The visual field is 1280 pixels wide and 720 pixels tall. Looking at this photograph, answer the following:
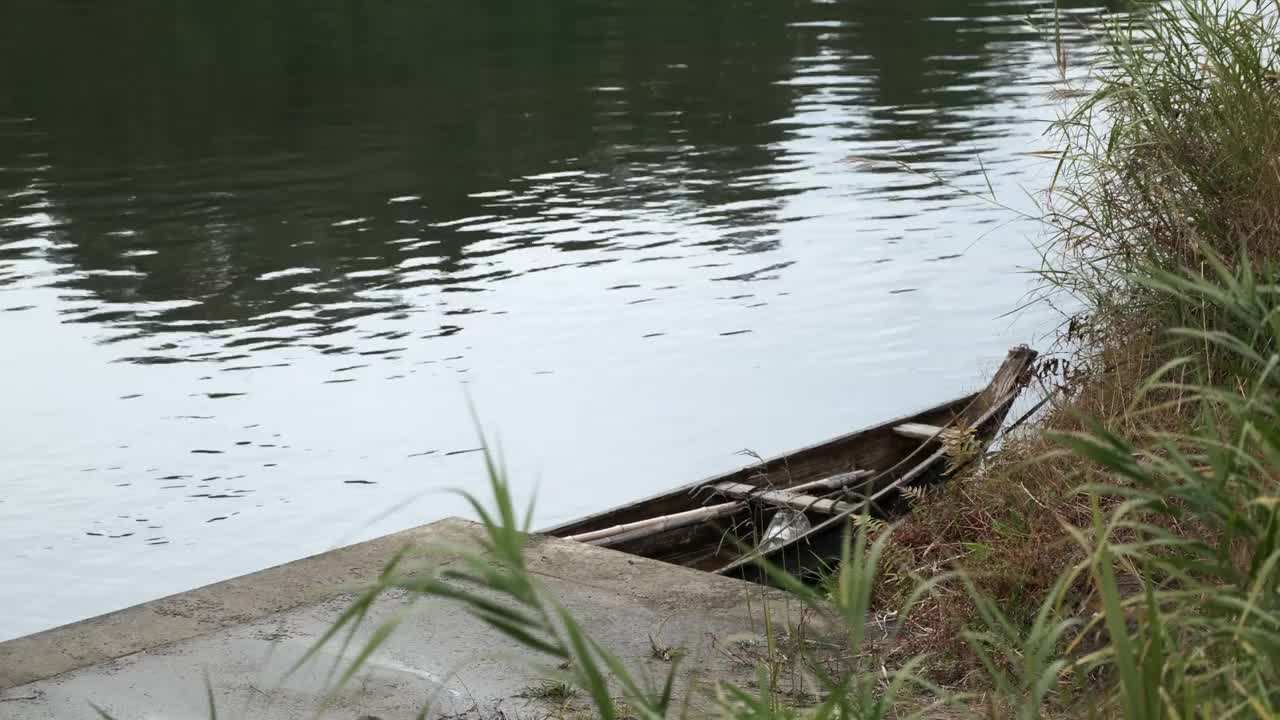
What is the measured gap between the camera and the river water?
11.3 m

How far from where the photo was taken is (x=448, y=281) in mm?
16453

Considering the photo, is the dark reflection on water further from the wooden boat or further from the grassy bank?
the grassy bank

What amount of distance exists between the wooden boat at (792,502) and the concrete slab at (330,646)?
129 centimetres

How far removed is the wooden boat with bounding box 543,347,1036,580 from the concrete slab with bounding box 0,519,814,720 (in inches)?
50.8

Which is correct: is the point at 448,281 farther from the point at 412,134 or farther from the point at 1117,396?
the point at 1117,396

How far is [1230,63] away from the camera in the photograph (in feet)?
19.9

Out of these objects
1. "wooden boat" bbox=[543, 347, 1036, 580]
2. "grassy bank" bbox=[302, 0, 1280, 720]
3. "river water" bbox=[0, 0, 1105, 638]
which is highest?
"grassy bank" bbox=[302, 0, 1280, 720]

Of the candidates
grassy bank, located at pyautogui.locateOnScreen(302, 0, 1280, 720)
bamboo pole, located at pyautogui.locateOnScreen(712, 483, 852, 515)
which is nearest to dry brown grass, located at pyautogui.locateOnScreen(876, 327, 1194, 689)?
grassy bank, located at pyautogui.locateOnScreen(302, 0, 1280, 720)

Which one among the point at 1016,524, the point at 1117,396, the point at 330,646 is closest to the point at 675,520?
the point at 1016,524

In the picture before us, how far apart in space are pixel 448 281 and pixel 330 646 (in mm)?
11066

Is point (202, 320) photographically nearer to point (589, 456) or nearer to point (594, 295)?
point (594, 295)

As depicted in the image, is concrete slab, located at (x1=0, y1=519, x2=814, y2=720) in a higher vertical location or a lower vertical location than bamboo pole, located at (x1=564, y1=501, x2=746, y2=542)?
higher

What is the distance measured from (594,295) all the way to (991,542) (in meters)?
10.1

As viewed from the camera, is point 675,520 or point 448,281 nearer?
point 675,520
